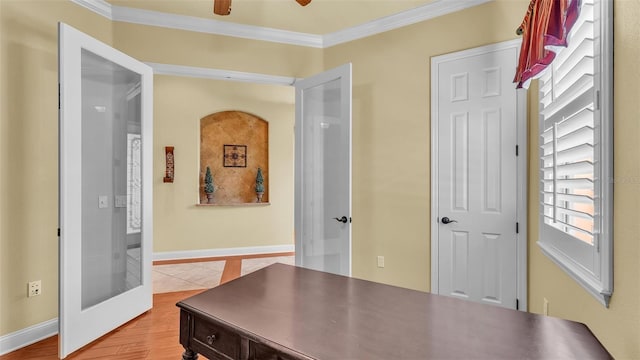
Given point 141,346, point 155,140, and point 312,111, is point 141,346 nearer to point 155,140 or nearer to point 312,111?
point 312,111

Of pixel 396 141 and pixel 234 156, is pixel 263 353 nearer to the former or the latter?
pixel 396 141

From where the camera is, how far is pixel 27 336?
237 cm

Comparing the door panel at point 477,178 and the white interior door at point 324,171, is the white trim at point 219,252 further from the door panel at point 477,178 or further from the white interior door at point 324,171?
the door panel at point 477,178

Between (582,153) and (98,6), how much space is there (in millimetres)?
3643

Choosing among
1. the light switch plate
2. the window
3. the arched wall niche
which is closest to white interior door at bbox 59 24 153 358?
the light switch plate

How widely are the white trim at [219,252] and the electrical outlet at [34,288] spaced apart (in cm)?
243

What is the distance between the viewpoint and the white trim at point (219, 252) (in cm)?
488

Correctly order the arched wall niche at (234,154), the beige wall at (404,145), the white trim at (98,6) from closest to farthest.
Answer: the beige wall at (404,145) → the white trim at (98,6) → the arched wall niche at (234,154)

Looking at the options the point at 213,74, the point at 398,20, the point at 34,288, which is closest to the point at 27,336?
the point at 34,288

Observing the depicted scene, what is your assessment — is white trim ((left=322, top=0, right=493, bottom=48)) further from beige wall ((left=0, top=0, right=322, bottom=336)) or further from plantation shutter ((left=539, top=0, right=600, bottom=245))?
plantation shutter ((left=539, top=0, right=600, bottom=245))

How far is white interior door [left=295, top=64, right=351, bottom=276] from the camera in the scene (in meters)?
2.78

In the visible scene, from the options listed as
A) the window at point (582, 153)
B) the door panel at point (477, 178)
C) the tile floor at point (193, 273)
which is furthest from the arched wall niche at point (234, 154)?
the window at point (582, 153)

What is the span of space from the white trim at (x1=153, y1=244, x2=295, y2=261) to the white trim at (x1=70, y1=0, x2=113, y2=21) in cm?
329

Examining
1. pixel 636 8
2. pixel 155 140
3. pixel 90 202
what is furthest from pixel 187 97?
pixel 636 8
